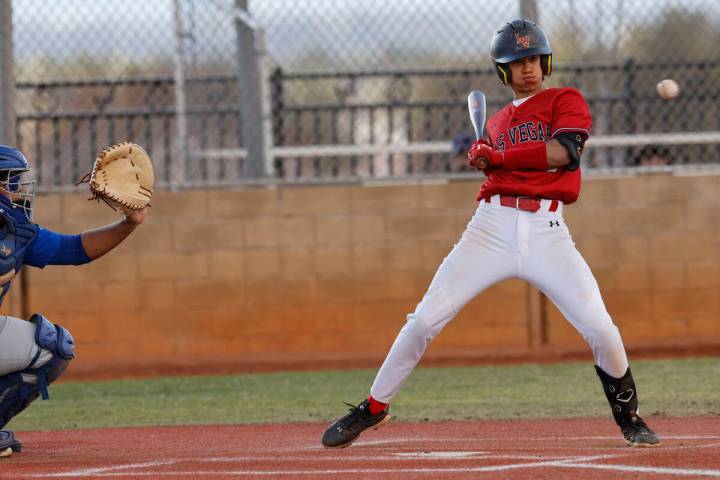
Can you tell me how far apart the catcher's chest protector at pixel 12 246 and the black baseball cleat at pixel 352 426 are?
1553 millimetres

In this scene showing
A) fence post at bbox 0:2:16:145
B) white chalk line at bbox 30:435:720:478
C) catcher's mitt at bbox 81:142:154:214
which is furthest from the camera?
fence post at bbox 0:2:16:145

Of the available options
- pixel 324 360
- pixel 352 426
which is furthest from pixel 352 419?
pixel 324 360

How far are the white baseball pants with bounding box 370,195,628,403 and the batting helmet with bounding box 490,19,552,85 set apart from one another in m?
0.63

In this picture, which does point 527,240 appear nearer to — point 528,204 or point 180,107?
point 528,204

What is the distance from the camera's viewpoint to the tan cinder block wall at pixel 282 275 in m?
11.0

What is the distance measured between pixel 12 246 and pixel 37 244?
18cm

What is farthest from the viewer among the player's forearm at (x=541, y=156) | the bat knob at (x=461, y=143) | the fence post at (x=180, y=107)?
the bat knob at (x=461, y=143)

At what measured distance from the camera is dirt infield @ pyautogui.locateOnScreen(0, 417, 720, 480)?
502 cm

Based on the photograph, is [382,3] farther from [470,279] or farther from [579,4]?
[470,279]

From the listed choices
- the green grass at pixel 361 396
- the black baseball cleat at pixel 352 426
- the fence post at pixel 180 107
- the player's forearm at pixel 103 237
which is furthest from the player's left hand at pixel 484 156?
the fence post at pixel 180 107

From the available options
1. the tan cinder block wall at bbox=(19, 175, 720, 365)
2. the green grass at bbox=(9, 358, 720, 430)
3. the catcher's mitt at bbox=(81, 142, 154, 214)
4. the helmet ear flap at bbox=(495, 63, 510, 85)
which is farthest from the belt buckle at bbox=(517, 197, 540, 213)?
the tan cinder block wall at bbox=(19, 175, 720, 365)

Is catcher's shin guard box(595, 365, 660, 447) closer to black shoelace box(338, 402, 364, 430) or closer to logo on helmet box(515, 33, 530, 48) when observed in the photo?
black shoelace box(338, 402, 364, 430)

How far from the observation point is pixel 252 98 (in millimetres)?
11234

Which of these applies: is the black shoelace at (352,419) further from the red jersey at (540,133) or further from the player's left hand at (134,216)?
the player's left hand at (134,216)
